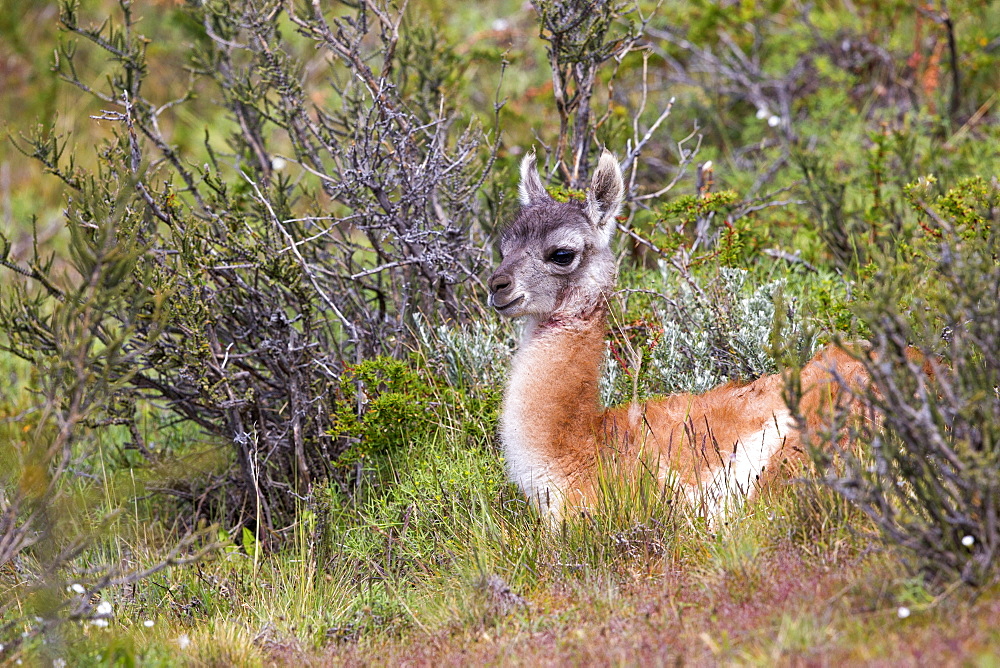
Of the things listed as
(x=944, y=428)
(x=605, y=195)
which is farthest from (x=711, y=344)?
(x=944, y=428)

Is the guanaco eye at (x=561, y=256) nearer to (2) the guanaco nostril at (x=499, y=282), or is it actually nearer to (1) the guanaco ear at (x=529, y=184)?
(2) the guanaco nostril at (x=499, y=282)

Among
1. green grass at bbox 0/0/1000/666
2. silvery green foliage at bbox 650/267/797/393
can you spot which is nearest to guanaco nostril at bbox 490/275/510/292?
green grass at bbox 0/0/1000/666

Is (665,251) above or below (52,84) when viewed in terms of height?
below

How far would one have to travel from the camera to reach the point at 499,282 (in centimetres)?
523

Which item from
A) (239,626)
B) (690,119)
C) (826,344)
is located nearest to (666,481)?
(826,344)

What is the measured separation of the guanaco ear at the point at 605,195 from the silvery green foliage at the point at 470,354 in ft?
3.36

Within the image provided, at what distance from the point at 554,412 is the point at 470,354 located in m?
1.39

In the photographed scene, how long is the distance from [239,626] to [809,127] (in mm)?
6964

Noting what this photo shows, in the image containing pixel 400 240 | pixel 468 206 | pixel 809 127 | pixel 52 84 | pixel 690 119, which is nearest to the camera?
pixel 400 240

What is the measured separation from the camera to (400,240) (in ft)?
21.0

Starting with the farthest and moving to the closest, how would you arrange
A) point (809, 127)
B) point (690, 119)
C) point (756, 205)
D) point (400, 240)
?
point (690, 119) < point (809, 127) < point (756, 205) < point (400, 240)

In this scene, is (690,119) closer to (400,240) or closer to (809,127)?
(809,127)

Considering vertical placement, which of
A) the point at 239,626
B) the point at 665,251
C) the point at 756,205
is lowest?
the point at 239,626

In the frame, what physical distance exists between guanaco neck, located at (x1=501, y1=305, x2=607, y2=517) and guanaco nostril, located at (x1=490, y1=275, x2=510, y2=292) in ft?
1.02
